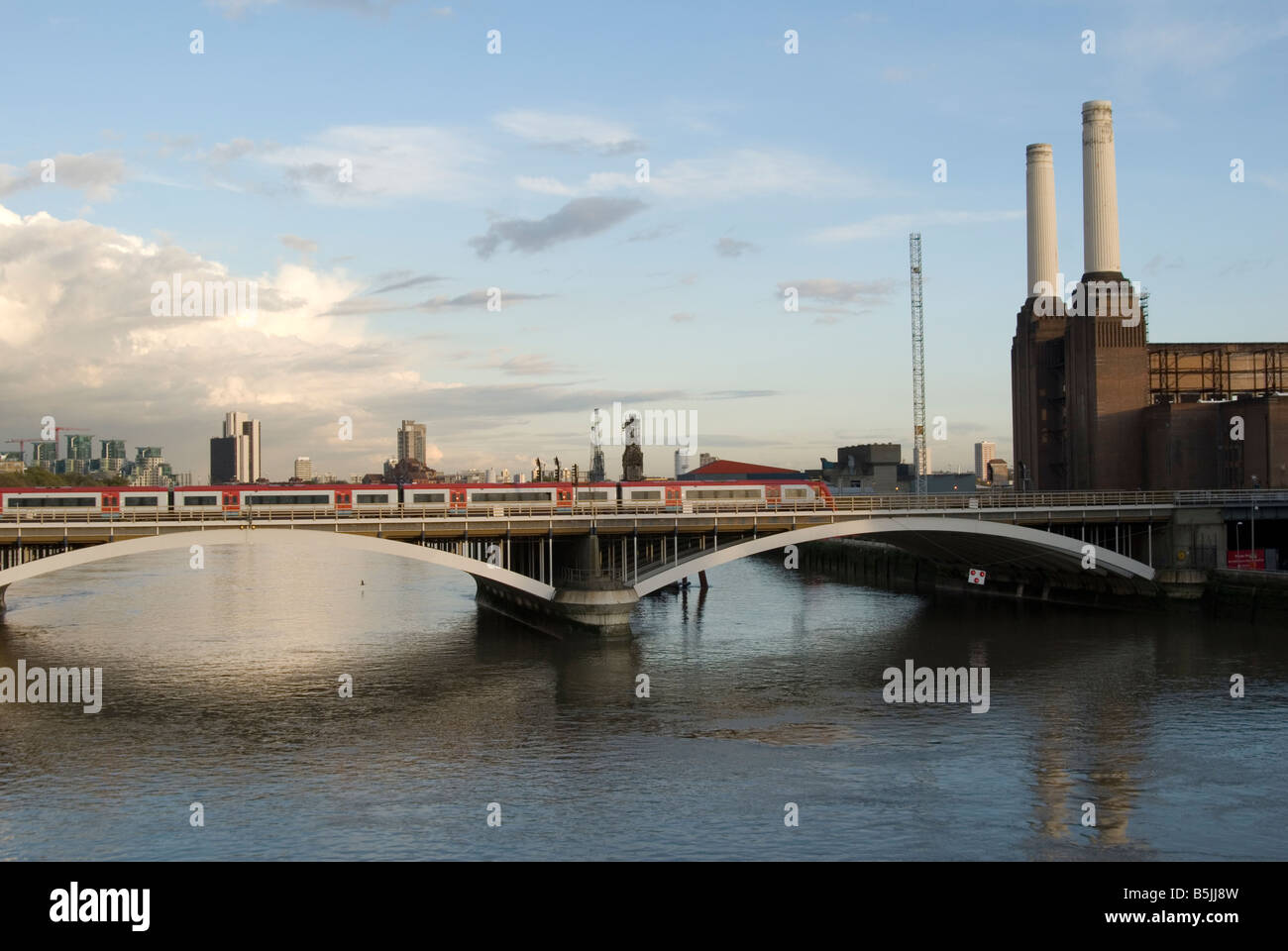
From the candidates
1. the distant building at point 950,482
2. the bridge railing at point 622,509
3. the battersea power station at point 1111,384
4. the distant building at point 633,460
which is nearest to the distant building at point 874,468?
the distant building at point 950,482

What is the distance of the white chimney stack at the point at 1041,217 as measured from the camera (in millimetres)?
96062

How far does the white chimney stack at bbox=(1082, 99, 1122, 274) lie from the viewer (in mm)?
86562

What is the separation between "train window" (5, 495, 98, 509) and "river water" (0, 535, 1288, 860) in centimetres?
677

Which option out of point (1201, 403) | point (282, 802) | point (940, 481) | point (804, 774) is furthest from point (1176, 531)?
point (940, 481)

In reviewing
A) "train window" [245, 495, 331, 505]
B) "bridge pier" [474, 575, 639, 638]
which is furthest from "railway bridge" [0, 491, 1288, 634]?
"train window" [245, 495, 331, 505]

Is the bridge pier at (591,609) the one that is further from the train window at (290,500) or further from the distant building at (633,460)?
the distant building at (633,460)

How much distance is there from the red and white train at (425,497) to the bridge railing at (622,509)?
0.16 metres

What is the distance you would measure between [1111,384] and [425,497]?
2004 inches

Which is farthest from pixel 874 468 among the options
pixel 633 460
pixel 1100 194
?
pixel 1100 194

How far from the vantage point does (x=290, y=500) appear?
63.3 metres
